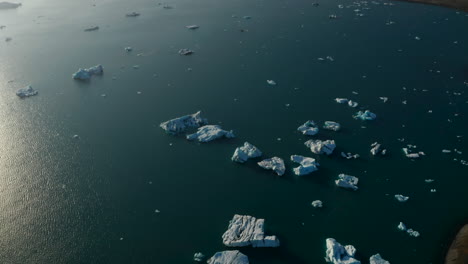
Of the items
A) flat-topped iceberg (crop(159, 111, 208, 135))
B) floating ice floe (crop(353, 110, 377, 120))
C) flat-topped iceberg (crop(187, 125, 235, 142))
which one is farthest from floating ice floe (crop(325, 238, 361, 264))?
flat-topped iceberg (crop(159, 111, 208, 135))

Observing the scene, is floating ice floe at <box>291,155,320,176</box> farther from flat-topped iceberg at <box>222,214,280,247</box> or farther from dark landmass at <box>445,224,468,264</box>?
dark landmass at <box>445,224,468,264</box>

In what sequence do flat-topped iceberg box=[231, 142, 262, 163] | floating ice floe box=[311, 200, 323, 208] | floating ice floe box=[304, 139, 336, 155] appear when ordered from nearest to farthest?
floating ice floe box=[311, 200, 323, 208], flat-topped iceberg box=[231, 142, 262, 163], floating ice floe box=[304, 139, 336, 155]

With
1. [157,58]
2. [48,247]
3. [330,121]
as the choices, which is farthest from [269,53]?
[48,247]

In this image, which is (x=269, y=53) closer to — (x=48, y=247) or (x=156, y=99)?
(x=156, y=99)

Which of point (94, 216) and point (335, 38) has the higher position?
point (335, 38)

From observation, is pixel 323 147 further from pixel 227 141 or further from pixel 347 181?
pixel 227 141
